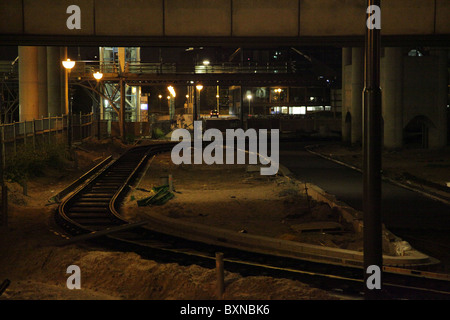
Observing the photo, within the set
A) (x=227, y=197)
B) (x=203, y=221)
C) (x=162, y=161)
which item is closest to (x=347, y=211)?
(x=203, y=221)

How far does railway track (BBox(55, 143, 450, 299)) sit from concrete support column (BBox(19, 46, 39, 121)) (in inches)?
847

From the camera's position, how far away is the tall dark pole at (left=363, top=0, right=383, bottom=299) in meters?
8.62

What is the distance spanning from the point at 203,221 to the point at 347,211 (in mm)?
4146

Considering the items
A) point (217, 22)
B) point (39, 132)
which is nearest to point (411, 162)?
point (39, 132)

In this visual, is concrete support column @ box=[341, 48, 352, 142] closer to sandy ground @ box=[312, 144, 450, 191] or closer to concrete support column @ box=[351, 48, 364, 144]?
concrete support column @ box=[351, 48, 364, 144]

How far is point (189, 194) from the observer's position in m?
24.6

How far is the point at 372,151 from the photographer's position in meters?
8.71

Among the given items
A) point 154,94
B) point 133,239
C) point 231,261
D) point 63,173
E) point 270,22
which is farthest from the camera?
point 154,94

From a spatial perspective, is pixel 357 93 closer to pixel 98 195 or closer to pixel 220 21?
pixel 98 195

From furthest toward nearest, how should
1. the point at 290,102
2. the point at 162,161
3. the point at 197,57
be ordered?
the point at 197,57, the point at 290,102, the point at 162,161

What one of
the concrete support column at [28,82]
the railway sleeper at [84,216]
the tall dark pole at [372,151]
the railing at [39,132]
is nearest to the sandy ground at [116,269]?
the railway sleeper at [84,216]

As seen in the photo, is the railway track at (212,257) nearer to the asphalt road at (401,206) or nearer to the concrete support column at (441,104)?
the asphalt road at (401,206)

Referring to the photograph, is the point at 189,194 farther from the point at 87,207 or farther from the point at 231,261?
the point at 231,261

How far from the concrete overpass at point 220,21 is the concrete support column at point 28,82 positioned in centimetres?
2439
